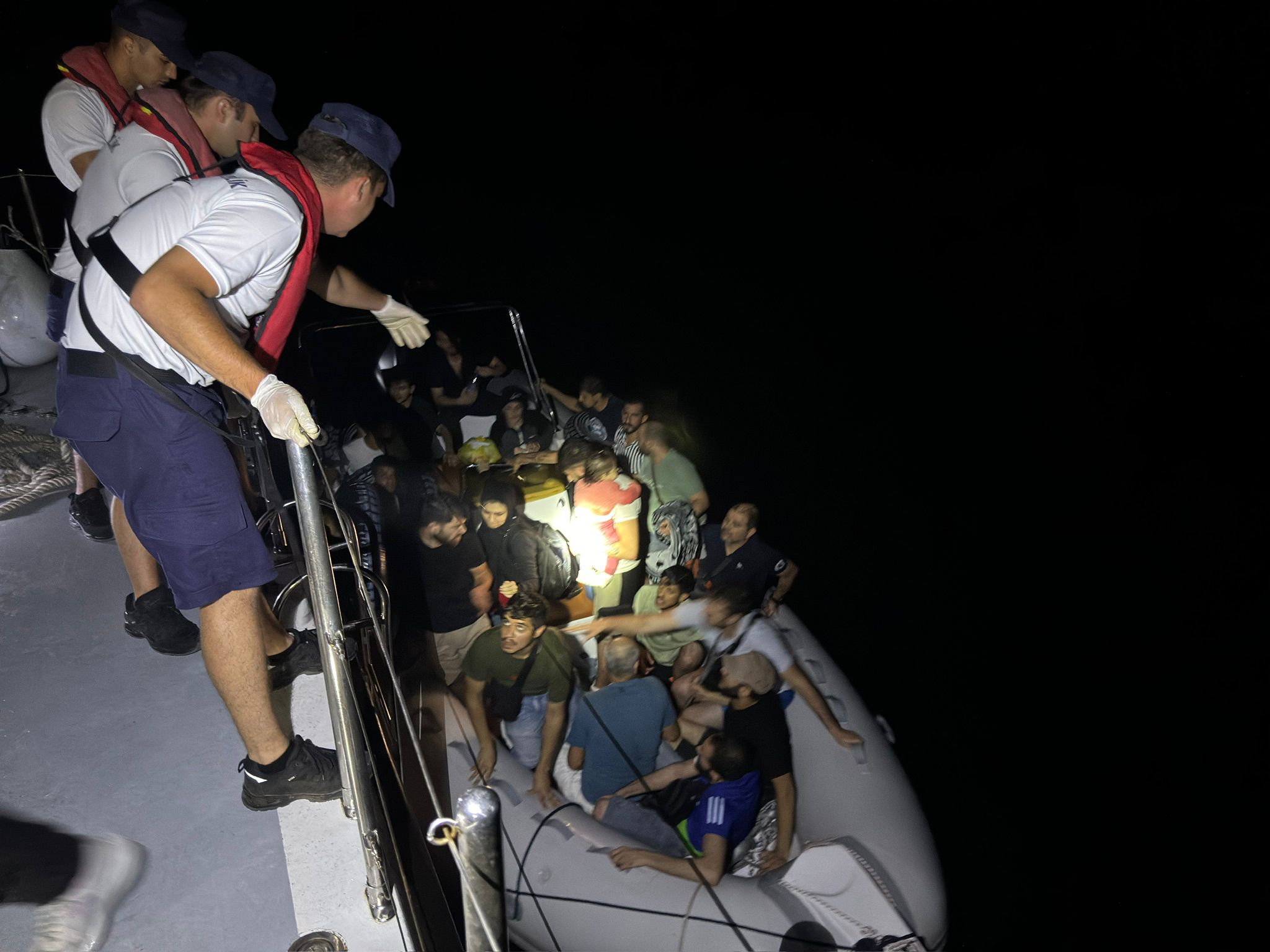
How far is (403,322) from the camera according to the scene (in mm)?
1973

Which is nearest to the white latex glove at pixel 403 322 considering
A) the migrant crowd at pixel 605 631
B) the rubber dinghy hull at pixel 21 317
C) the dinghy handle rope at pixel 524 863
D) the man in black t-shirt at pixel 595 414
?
the migrant crowd at pixel 605 631

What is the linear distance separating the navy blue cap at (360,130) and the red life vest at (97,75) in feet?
3.16

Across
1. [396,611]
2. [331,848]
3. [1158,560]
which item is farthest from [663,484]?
[1158,560]

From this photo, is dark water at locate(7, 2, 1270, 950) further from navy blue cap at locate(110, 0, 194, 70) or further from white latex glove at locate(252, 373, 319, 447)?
white latex glove at locate(252, 373, 319, 447)

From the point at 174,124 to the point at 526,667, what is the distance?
1.57 meters

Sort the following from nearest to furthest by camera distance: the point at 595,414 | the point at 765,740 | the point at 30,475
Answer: the point at 30,475 < the point at 765,740 < the point at 595,414

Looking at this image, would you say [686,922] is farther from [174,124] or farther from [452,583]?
[174,124]

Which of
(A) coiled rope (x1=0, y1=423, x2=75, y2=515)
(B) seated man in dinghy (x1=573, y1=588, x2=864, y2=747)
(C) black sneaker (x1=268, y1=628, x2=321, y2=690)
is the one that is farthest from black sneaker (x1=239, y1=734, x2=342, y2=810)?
(B) seated man in dinghy (x1=573, y1=588, x2=864, y2=747)

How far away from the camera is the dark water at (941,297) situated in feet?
25.2

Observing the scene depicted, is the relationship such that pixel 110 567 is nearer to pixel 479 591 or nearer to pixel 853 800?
pixel 479 591

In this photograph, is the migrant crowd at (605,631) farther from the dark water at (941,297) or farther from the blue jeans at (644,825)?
the dark water at (941,297)

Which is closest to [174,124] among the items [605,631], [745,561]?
[605,631]

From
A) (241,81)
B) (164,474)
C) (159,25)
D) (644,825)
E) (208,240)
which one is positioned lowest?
(644,825)

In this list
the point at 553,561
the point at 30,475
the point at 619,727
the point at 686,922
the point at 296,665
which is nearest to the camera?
the point at 296,665
